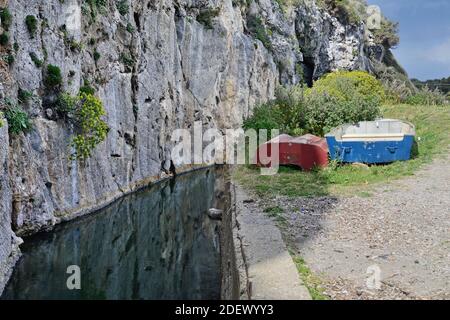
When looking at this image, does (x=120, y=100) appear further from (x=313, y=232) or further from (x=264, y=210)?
(x=313, y=232)

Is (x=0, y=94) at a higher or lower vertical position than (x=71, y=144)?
higher

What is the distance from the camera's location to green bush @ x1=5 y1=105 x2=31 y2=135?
1115cm

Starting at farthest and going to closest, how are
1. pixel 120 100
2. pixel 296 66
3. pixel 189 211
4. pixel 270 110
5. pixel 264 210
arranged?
pixel 296 66 → pixel 270 110 → pixel 120 100 → pixel 189 211 → pixel 264 210

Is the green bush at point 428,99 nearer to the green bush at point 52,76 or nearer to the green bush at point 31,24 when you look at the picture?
the green bush at point 52,76

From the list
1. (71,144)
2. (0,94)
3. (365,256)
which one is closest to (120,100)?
(71,144)

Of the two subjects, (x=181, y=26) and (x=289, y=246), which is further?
(x=181, y=26)

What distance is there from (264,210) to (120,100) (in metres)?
9.20

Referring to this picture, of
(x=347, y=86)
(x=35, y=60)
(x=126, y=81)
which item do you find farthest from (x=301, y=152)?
(x=347, y=86)

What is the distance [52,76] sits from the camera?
13516mm

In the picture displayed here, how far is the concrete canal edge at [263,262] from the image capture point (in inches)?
271

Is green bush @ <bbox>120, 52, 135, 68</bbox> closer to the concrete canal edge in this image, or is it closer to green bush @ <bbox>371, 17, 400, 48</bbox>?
the concrete canal edge

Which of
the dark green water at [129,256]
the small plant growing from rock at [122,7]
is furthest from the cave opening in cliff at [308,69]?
the dark green water at [129,256]

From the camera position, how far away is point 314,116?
81.1 feet

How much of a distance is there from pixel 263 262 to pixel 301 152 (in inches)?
437
